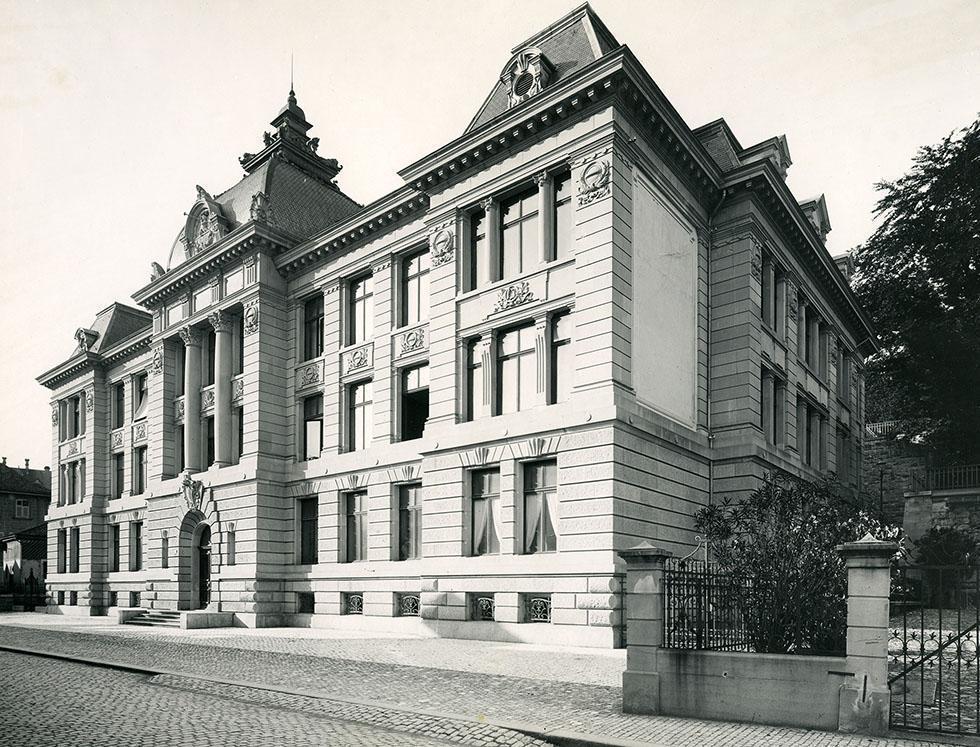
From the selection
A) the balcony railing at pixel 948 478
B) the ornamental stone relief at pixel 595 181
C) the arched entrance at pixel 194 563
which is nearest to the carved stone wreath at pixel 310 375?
the arched entrance at pixel 194 563

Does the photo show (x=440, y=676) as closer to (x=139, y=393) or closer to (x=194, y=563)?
(x=194, y=563)

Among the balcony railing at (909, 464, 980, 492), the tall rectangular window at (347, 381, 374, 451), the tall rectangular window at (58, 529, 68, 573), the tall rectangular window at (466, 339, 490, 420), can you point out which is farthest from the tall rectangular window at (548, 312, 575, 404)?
the tall rectangular window at (58, 529, 68, 573)

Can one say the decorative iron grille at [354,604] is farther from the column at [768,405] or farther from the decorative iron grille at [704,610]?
the decorative iron grille at [704,610]

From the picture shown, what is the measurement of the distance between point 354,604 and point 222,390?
10.3m

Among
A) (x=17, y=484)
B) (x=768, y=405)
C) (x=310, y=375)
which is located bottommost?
(x=17, y=484)

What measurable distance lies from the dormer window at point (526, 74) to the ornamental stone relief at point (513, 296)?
16.0 feet

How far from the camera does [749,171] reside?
25.1 metres

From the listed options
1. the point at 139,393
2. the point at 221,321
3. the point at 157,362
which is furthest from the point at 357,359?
the point at 139,393

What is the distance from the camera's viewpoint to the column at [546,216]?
73.7ft

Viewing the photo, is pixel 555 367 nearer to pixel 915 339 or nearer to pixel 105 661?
pixel 105 661

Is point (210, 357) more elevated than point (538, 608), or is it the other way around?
point (210, 357)

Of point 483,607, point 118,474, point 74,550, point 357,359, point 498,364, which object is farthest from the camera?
point 74,550

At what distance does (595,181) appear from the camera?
2134 cm

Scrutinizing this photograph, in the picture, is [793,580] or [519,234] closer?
[793,580]
